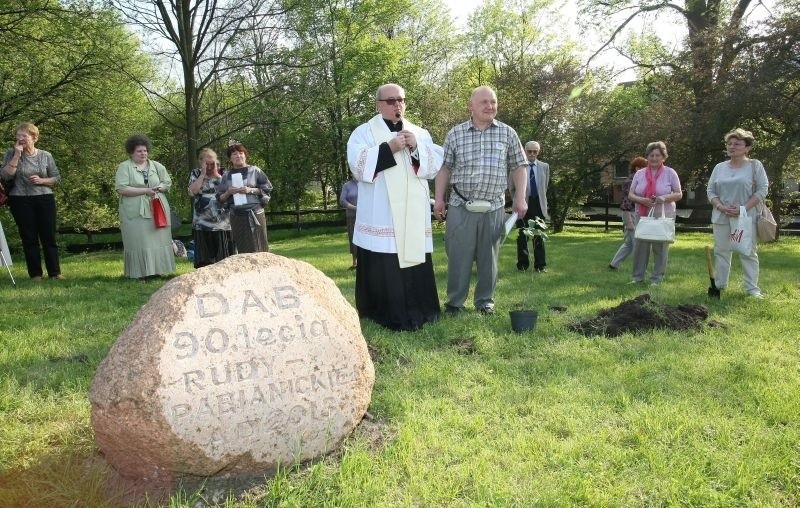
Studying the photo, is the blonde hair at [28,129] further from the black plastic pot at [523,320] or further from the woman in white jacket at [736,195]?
the woman in white jacket at [736,195]

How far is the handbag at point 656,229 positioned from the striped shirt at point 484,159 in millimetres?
2226

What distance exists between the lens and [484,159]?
5508 mm

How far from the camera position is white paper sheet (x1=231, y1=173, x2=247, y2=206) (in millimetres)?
6922

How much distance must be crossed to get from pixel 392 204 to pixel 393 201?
29 mm

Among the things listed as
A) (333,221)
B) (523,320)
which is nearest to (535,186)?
(523,320)

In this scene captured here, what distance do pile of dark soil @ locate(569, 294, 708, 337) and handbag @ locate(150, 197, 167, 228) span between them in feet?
18.7

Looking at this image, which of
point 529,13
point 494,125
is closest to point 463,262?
point 494,125

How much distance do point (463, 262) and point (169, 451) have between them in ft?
12.2

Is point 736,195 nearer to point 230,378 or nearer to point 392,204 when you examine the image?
point 392,204

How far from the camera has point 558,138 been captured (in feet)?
64.7

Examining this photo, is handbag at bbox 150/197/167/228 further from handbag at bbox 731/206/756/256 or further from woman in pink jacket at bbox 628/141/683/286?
handbag at bbox 731/206/756/256

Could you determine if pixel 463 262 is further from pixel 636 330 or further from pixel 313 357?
pixel 313 357

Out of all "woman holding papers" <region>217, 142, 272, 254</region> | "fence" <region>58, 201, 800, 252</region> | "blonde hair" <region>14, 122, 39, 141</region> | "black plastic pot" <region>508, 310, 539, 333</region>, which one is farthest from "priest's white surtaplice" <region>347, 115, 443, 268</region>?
"fence" <region>58, 201, 800, 252</region>

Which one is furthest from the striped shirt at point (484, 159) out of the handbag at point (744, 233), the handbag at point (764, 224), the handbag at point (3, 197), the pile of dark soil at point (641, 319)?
the handbag at point (3, 197)
